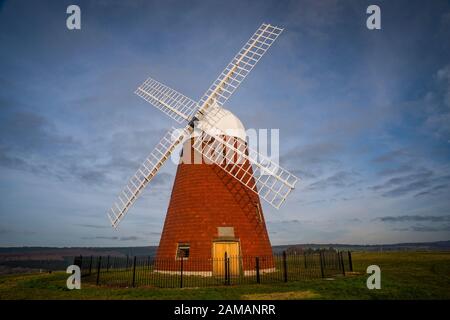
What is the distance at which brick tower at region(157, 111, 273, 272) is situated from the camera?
53.9 feet

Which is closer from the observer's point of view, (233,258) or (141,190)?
(233,258)

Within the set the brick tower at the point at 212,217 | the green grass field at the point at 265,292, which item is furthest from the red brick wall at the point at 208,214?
the green grass field at the point at 265,292

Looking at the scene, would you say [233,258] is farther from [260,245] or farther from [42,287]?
[42,287]

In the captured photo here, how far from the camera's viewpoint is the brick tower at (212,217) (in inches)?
647

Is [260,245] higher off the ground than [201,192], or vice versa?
[201,192]

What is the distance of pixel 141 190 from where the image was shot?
59.0ft

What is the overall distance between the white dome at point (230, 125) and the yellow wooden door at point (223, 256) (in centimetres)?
643

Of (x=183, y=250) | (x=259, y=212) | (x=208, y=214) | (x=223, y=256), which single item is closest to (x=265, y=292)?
(x=223, y=256)

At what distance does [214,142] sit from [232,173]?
7.04ft

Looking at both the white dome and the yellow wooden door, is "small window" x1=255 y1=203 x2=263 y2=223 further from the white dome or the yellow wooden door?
the white dome

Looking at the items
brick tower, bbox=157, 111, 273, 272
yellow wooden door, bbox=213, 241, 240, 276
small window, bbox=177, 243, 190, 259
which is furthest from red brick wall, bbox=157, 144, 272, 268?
yellow wooden door, bbox=213, 241, 240, 276

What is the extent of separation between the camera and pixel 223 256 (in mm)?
16344
